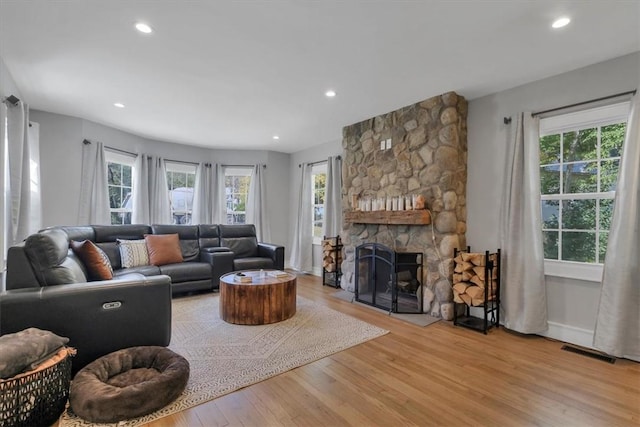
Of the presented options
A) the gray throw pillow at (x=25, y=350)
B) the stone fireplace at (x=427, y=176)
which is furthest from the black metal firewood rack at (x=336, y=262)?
the gray throw pillow at (x=25, y=350)

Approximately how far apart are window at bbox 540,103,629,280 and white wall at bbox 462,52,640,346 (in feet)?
0.64

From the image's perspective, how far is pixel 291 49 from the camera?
247 cm

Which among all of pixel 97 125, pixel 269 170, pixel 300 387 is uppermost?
pixel 97 125

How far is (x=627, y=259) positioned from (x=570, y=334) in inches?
34.0

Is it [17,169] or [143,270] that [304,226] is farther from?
[17,169]

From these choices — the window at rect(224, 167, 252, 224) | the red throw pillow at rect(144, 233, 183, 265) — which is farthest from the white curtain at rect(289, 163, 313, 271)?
the red throw pillow at rect(144, 233, 183, 265)

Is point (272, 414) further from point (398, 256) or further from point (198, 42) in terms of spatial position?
point (198, 42)

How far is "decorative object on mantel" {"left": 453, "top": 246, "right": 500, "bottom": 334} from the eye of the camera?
307cm

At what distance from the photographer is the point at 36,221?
385cm

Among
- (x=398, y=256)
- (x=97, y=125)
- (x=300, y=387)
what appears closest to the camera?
(x=300, y=387)

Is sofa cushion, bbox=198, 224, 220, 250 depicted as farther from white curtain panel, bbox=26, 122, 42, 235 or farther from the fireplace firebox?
the fireplace firebox

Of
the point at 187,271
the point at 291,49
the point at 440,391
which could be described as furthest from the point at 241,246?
the point at 440,391

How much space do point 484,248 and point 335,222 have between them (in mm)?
2500

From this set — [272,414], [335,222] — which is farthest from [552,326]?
[335,222]
